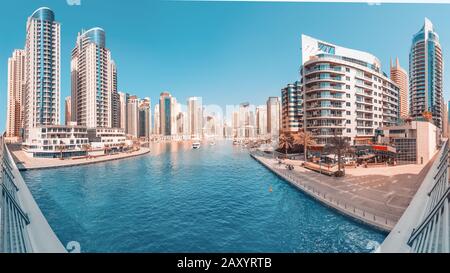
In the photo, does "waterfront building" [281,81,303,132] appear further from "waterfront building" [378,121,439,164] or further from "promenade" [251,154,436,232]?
"waterfront building" [378,121,439,164]

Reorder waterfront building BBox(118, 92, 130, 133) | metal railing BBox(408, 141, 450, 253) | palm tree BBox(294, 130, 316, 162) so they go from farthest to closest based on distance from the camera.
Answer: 1. palm tree BBox(294, 130, 316, 162)
2. waterfront building BBox(118, 92, 130, 133)
3. metal railing BBox(408, 141, 450, 253)

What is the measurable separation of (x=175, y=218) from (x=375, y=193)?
5.89m

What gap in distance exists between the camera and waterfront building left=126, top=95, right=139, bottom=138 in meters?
5.19

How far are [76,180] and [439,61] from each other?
33.6 feet

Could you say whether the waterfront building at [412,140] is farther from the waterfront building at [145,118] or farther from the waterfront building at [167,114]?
the waterfront building at [145,118]

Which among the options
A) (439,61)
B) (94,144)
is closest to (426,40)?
(439,61)

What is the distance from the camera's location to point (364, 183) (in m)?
4.64

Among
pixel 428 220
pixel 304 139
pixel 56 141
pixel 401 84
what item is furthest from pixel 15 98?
pixel 401 84

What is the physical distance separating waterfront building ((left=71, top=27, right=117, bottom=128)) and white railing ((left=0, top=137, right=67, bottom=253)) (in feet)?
7.72

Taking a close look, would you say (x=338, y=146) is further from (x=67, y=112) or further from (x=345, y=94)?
(x=67, y=112)

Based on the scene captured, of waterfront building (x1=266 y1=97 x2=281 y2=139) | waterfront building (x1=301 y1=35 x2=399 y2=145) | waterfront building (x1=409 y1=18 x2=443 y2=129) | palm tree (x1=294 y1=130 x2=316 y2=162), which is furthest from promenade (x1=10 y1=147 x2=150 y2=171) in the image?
waterfront building (x1=409 y1=18 x2=443 y2=129)

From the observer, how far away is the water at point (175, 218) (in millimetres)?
3814

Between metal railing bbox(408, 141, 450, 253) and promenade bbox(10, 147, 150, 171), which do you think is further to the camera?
promenade bbox(10, 147, 150, 171)

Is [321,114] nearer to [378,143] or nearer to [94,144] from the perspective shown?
[378,143]
